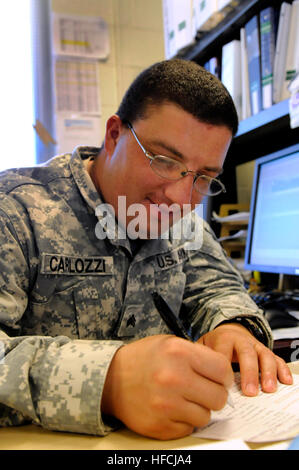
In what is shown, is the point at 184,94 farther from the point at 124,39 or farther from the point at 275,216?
the point at 124,39

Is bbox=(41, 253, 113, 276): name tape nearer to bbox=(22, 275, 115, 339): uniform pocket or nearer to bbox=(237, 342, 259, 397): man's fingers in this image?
bbox=(22, 275, 115, 339): uniform pocket

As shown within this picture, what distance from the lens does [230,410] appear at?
1.42 feet

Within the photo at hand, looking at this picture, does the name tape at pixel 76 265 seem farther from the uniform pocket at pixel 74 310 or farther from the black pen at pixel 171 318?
the black pen at pixel 171 318

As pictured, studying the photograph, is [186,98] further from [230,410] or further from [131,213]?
[230,410]

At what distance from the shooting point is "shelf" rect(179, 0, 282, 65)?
114 cm

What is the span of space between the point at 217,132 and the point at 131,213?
0.76 ft

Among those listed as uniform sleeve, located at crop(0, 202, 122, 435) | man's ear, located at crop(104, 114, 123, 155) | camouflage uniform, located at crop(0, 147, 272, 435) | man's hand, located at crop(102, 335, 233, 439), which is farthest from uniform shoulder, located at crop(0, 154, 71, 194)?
man's hand, located at crop(102, 335, 233, 439)

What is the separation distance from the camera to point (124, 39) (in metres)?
1.89

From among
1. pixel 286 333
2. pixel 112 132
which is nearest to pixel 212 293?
pixel 286 333

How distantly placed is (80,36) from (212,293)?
62.4 inches

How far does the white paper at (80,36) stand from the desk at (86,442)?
1.82 m
